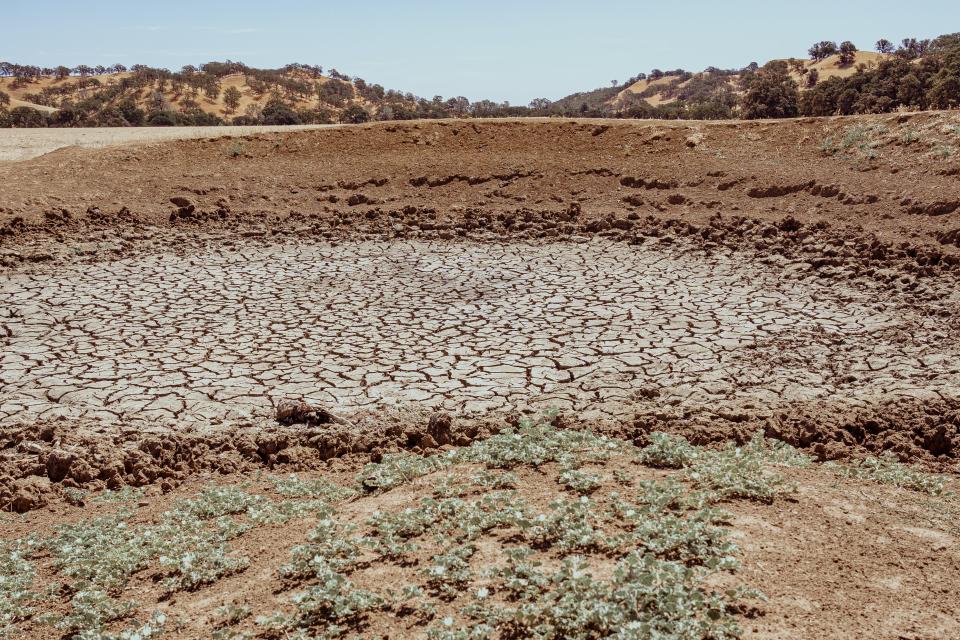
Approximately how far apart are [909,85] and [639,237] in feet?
50.7

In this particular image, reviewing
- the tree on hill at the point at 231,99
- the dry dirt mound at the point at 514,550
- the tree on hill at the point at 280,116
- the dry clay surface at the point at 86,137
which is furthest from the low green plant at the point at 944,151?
the tree on hill at the point at 231,99

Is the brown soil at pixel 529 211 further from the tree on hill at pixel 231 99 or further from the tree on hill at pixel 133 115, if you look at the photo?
the tree on hill at pixel 231 99

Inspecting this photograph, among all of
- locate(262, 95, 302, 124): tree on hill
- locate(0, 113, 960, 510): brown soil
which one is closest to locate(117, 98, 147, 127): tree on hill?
locate(262, 95, 302, 124): tree on hill

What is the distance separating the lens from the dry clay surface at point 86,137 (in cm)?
1855

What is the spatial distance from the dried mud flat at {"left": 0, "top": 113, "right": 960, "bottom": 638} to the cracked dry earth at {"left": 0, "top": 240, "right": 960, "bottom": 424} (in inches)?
1.6

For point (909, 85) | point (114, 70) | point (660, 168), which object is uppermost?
point (114, 70)

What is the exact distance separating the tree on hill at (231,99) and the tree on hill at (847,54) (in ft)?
101

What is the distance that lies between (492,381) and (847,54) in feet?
145

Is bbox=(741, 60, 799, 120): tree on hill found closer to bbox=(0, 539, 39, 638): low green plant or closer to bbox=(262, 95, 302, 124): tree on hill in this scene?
bbox=(262, 95, 302, 124): tree on hill

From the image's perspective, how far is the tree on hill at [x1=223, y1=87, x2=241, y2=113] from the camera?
38.1 m

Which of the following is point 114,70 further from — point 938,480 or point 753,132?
point 938,480

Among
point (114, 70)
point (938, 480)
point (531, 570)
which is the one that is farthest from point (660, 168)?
point (114, 70)

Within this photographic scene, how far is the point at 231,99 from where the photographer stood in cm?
3859

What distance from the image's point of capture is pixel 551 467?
5.16m
